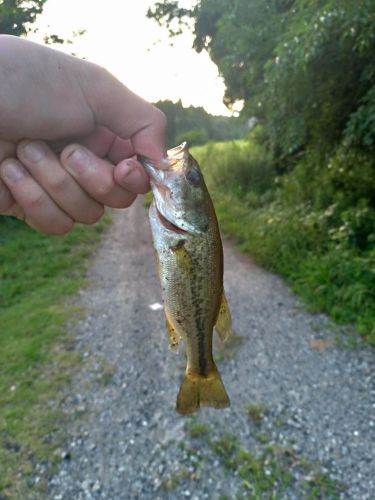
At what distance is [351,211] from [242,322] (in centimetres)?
287

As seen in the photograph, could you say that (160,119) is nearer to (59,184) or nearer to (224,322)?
(59,184)

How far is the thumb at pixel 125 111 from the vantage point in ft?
7.42

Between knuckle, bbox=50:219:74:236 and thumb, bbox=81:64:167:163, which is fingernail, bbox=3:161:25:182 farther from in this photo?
thumb, bbox=81:64:167:163

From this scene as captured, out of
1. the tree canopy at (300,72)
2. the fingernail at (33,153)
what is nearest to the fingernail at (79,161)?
the fingernail at (33,153)

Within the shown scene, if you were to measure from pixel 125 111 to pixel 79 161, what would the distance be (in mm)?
357

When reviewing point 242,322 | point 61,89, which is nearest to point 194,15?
point 242,322

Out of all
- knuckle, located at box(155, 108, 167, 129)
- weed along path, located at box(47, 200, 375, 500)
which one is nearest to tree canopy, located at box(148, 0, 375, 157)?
weed along path, located at box(47, 200, 375, 500)

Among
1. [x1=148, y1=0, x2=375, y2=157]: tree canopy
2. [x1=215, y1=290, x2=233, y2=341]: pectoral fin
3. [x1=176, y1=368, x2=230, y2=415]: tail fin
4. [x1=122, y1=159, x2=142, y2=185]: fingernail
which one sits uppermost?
[x1=148, y1=0, x2=375, y2=157]: tree canopy

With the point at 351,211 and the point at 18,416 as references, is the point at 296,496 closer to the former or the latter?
the point at 18,416

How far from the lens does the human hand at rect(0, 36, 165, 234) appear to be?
2164mm

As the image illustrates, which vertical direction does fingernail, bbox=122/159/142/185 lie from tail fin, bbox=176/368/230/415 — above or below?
above

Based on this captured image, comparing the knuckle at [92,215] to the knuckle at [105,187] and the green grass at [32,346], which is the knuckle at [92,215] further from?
the green grass at [32,346]

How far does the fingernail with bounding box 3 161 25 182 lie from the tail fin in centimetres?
135

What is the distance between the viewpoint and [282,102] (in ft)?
29.2
